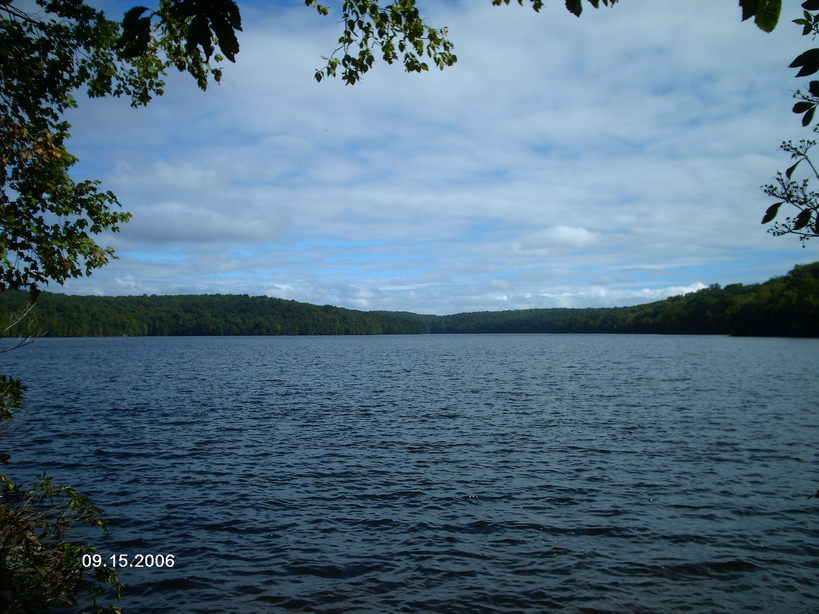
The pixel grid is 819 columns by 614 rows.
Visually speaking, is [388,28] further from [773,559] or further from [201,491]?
[201,491]

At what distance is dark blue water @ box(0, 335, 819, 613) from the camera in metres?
12.0

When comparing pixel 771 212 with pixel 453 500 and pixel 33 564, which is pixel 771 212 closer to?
pixel 33 564

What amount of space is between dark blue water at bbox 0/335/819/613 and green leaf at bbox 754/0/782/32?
452 inches

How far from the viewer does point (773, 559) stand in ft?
43.5

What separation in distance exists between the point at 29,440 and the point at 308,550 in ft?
73.3

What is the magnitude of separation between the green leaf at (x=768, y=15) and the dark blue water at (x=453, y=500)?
1147 centimetres

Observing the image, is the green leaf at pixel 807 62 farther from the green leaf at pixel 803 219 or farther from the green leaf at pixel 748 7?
the green leaf at pixel 803 219

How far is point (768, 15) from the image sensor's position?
3.40 metres

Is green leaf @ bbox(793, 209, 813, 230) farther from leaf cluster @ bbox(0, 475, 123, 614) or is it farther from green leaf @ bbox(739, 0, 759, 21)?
leaf cluster @ bbox(0, 475, 123, 614)

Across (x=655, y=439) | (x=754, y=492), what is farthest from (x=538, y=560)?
(x=655, y=439)

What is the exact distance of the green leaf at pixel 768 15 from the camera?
11.1 feet

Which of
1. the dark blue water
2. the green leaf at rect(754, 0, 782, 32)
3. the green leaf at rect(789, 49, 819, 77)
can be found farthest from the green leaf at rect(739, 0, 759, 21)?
the dark blue water

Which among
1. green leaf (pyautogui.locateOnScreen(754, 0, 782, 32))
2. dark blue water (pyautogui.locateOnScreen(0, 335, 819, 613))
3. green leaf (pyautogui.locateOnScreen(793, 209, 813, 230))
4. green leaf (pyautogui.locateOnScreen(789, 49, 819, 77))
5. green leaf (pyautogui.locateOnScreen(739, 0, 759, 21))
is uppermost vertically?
green leaf (pyautogui.locateOnScreen(739, 0, 759, 21))

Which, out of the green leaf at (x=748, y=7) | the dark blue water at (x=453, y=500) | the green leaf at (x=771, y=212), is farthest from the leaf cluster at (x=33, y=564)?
the green leaf at (x=748, y=7)
